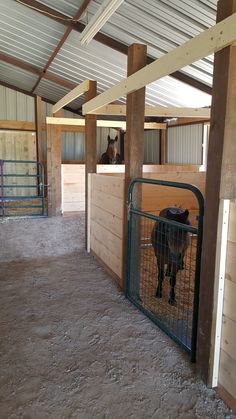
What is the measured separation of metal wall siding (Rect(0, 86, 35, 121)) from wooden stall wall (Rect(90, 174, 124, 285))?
5.48 metres

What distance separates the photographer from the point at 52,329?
6.95 feet

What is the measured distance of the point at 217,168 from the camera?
1.45 metres

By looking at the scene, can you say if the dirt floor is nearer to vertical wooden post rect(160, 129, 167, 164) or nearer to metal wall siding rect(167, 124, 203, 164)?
metal wall siding rect(167, 124, 203, 164)

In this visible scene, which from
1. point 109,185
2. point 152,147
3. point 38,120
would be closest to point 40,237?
point 109,185

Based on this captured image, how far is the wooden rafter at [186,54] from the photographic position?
1.37m

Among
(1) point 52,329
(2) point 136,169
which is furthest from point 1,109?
(1) point 52,329

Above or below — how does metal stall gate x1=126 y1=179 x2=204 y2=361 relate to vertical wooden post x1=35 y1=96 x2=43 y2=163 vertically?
below

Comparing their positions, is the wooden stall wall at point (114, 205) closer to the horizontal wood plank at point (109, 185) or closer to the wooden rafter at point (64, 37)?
the horizontal wood plank at point (109, 185)

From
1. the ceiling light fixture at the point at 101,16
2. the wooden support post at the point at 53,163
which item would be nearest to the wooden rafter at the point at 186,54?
the ceiling light fixture at the point at 101,16

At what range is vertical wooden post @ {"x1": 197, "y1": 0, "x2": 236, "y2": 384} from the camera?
54.2 inches

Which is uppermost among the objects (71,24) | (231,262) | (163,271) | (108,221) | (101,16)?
(71,24)

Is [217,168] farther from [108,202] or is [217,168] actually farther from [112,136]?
[112,136]

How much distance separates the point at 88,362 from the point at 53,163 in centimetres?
484

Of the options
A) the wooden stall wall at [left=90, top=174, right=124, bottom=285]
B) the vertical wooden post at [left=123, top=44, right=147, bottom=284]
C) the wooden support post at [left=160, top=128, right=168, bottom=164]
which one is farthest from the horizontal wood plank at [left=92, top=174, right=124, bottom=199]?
the wooden support post at [left=160, top=128, right=168, bottom=164]
